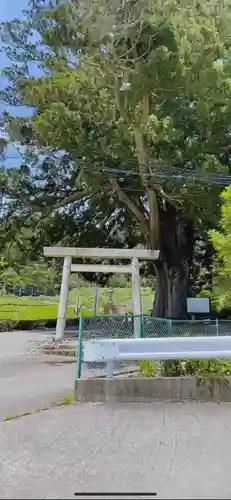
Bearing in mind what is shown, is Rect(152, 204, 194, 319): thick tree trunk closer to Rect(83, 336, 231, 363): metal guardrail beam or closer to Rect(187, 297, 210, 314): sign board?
Rect(187, 297, 210, 314): sign board

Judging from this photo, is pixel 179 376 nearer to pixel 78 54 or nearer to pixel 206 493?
pixel 206 493

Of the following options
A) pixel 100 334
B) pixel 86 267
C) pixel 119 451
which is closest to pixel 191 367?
pixel 119 451

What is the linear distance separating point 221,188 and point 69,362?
1085 cm

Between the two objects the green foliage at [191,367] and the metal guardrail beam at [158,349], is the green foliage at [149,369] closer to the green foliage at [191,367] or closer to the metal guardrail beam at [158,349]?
the green foliage at [191,367]

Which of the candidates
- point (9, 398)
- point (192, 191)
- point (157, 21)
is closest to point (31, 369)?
point (9, 398)

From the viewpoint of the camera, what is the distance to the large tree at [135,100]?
1903cm

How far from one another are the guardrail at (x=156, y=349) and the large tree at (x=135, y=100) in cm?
1265

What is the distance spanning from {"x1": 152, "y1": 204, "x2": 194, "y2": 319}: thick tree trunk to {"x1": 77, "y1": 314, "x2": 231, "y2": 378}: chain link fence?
33.8 ft

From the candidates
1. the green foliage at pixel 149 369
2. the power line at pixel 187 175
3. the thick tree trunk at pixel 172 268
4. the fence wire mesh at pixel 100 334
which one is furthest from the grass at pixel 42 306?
the green foliage at pixel 149 369

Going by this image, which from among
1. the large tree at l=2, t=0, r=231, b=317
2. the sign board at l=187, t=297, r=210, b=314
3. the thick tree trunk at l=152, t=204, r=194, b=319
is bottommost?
the sign board at l=187, t=297, r=210, b=314

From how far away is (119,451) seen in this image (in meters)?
5.75

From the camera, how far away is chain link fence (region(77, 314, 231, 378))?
30.4ft

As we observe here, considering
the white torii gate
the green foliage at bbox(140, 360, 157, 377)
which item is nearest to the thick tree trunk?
the white torii gate

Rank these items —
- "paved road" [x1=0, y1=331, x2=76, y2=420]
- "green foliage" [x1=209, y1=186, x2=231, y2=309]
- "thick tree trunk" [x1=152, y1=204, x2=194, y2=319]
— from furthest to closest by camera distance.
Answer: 1. "thick tree trunk" [x1=152, y1=204, x2=194, y2=319]
2. "green foliage" [x1=209, y1=186, x2=231, y2=309]
3. "paved road" [x1=0, y1=331, x2=76, y2=420]
